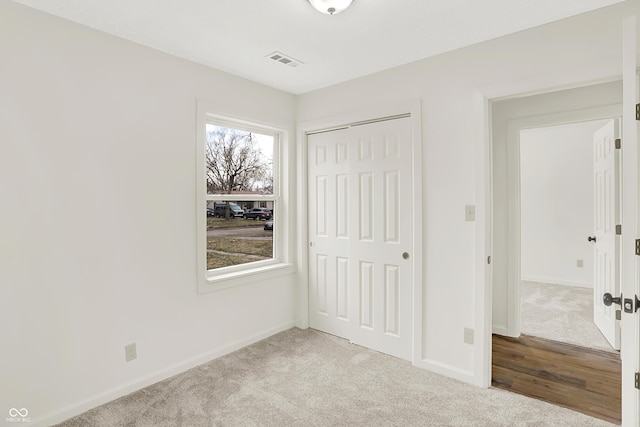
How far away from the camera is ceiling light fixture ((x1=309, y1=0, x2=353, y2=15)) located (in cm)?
188

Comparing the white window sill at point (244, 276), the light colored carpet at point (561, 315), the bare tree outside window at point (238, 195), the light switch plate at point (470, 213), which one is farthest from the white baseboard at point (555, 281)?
the bare tree outside window at point (238, 195)

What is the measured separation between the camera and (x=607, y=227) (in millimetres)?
3229

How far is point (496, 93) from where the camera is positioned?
2398mm

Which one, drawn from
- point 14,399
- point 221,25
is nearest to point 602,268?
point 221,25

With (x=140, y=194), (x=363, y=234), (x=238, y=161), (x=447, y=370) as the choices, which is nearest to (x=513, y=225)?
(x=363, y=234)

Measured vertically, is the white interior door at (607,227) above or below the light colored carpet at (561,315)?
above

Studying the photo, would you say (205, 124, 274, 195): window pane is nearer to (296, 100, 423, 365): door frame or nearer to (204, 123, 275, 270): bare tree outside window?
(204, 123, 275, 270): bare tree outside window

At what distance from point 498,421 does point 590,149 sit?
485 cm

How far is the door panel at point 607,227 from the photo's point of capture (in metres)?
3.02

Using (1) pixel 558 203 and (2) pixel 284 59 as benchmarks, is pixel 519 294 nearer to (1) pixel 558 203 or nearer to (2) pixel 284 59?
(1) pixel 558 203

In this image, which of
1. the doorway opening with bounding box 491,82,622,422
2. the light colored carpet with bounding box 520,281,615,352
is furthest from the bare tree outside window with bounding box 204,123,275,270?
the light colored carpet with bounding box 520,281,615,352

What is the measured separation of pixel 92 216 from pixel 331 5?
1.99m

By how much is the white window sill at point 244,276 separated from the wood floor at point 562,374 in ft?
6.83

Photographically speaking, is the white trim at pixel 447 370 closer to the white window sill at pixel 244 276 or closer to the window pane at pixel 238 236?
the white window sill at pixel 244 276
